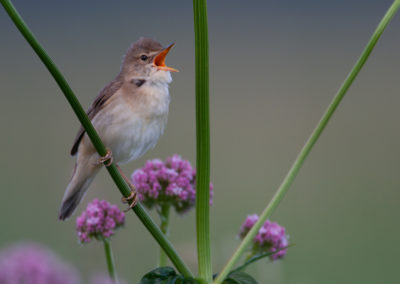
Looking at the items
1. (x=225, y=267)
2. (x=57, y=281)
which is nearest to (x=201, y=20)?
(x=225, y=267)

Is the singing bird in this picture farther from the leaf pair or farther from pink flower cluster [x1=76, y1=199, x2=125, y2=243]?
the leaf pair

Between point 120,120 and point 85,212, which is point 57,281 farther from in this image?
point 120,120

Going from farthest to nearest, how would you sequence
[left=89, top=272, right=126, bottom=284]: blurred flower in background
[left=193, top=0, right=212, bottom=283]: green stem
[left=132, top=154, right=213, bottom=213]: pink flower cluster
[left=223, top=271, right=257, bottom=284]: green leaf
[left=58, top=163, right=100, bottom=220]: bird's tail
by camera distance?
[left=58, top=163, right=100, bottom=220]: bird's tail < [left=132, top=154, right=213, bottom=213]: pink flower cluster < [left=223, top=271, right=257, bottom=284]: green leaf < [left=193, top=0, right=212, bottom=283]: green stem < [left=89, top=272, right=126, bottom=284]: blurred flower in background

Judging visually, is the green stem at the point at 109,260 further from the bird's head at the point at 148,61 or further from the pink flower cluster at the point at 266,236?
the bird's head at the point at 148,61

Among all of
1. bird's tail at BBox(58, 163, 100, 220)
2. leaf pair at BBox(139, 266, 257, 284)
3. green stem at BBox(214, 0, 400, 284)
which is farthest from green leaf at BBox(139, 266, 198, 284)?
bird's tail at BBox(58, 163, 100, 220)

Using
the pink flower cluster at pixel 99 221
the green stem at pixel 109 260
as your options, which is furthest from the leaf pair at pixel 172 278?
the pink flower cluster at pixel 99 221

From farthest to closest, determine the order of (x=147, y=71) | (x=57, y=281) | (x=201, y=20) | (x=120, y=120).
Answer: (x=147, y=71)
(x=120, y=120)
(x=201, y=20)
(x=57, y=281)
